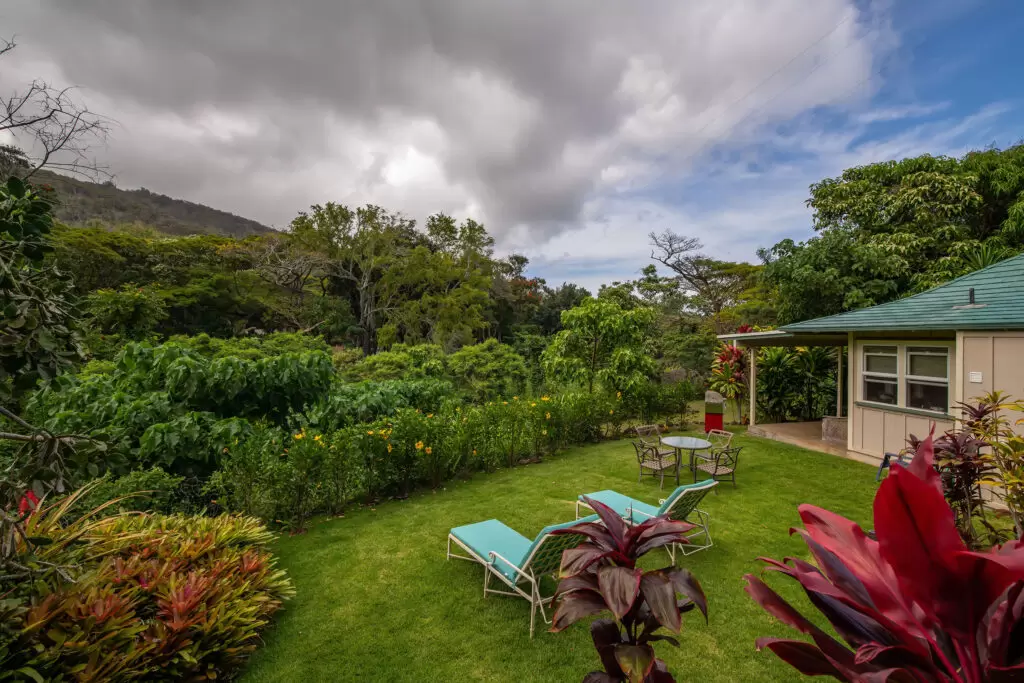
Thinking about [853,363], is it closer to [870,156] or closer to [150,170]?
[870,156]

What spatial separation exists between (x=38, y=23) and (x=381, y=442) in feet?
16.8

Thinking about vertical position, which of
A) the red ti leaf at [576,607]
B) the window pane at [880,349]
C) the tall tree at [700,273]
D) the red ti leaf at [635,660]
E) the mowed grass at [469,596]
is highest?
the tall tree at [700,273]

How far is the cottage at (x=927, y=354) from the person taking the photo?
5992mm

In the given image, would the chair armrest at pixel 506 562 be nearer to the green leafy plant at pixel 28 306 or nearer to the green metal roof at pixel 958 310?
the green leafy plant at pixel 28 306

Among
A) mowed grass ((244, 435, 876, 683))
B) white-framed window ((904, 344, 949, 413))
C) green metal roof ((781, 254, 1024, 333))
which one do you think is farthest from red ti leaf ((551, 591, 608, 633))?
white-framed window ((904, 344, 949, 413))

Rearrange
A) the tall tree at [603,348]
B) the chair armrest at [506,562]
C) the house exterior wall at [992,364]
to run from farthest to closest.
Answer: the tall tree at [603,348], the house exterior wall at [992,364], the chair armrest at [506,562]

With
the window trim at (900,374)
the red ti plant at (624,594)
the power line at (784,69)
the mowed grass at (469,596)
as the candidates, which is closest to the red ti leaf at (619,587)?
the red ti plant at (624,594)

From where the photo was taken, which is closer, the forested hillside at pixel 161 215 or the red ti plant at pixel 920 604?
the red ti plant at pixel 920 604

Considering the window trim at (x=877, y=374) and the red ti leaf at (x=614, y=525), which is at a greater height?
the window trim at (x=877, y=374)

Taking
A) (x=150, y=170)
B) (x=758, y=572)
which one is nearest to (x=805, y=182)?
(x=758, y=572)

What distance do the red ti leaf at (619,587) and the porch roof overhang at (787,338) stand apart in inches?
346

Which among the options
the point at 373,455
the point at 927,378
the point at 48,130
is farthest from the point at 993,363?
the point at 48,130

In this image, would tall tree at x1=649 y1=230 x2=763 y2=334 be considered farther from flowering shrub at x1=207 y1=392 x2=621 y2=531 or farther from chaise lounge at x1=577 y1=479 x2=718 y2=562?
chaise lounge at x1=577 y1=479 x2=718 y2=562

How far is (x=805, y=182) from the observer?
17281mm
